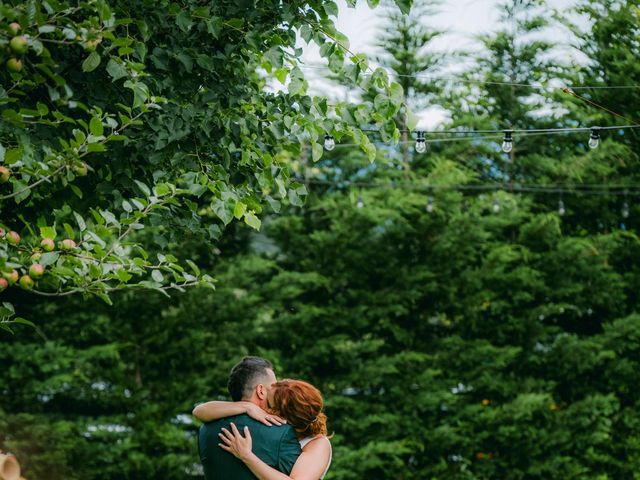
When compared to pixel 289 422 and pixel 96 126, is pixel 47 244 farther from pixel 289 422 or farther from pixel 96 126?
pixel 289 422

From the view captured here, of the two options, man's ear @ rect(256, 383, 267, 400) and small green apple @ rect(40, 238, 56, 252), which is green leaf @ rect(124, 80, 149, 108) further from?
man's ear @ rect(256, 383, 267, 400)

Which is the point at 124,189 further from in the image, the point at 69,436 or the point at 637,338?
the point at 637,338

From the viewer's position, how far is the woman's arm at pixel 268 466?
2922 mm

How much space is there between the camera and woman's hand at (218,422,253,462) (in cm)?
293

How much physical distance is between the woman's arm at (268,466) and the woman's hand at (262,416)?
0.18 ft

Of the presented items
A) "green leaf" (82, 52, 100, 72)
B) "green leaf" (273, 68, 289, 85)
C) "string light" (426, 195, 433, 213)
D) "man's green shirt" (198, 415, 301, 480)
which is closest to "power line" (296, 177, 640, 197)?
"string light" (426, 195, 433, 213)

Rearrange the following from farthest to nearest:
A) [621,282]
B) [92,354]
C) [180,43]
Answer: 1. [621,282]
2. [92,354]
3. [180,43]

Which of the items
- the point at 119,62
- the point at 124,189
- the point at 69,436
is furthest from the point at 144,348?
the point at 119,62

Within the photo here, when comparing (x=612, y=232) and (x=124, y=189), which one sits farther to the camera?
(x=612, y=232)

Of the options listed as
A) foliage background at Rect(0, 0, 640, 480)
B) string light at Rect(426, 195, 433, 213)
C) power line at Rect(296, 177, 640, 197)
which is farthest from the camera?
power line at Rect(296, 177, 640, 197)

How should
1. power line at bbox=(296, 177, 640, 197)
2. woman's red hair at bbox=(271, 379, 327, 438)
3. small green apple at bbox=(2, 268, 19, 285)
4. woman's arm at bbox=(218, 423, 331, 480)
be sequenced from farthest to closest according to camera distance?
power line at bbox=(296, 177, 640, 197), woman's red hair at bbox=(271, 379, 327, 438), woman's arm at bbox=(218, 423, 331, 480), small green apple at bbox=(2, 268, 19, 285)

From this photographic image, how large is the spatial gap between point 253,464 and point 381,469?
6.86 meters

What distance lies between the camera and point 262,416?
9.83ft

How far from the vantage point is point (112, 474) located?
9.16 metres
